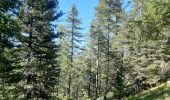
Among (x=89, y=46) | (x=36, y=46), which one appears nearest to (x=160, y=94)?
(x=36, y=46)

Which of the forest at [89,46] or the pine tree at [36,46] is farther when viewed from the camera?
the pine tree at [36,46]

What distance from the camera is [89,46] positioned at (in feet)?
171

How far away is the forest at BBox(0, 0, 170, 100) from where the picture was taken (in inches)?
685

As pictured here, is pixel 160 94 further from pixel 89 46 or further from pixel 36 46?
pixel 89 46

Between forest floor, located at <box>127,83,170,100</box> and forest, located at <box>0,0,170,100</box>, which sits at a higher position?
forest, located at <box>0,0,170,100</box>

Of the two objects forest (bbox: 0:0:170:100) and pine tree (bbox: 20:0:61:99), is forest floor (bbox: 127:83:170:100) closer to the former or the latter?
forest (bbox: 0:0:170:100)

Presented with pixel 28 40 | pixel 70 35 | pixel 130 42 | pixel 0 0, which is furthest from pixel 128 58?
pixel 0 0

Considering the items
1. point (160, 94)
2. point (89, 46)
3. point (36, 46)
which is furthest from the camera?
point (89, 46)

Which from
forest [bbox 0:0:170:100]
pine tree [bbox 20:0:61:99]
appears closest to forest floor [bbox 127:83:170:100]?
forest [bbox 0:0:170:100]

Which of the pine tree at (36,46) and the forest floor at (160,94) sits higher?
the pine tree at (36,46)

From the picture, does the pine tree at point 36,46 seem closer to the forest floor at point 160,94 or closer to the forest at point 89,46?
the forest at point 89,46

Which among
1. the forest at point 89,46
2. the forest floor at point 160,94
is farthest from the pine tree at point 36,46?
the forest floor at point 160,94

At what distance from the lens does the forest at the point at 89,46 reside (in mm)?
17406

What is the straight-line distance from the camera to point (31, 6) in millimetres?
25703
